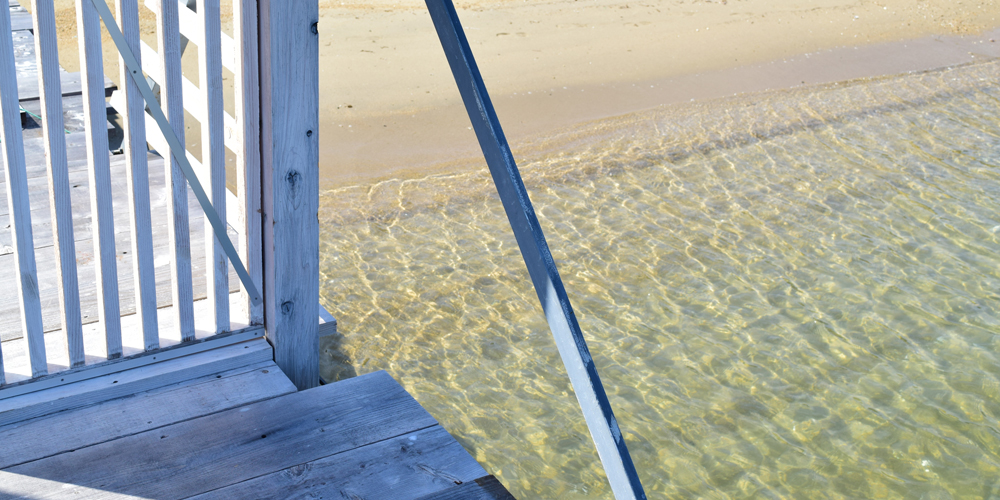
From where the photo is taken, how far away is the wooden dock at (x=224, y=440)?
206 centimetres

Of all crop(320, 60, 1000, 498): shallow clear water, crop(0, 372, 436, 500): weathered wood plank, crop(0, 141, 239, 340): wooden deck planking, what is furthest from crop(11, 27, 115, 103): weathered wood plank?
crop(0, 372, 436, 500): weathered wood plank

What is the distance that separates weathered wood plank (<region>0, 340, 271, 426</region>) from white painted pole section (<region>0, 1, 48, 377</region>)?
9 centimetres

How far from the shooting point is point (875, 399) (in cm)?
413

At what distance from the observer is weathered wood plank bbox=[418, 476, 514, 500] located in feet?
6.82

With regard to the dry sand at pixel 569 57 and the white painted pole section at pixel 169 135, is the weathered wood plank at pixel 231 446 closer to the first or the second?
the white painted pole section at pixel 169 135

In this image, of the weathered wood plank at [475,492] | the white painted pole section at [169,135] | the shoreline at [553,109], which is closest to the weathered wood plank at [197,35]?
the white painted pole section at [169,135]

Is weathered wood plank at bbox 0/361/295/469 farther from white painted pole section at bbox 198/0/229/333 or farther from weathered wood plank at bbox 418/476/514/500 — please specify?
weathered wood plank at bbox 418/476/514/500

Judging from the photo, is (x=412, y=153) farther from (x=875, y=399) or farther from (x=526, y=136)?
(x=875, y=399)

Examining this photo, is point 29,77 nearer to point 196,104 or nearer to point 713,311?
point 196,104

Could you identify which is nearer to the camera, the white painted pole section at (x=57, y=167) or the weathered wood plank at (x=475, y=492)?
the white painted pole section at (x=57, y=167)

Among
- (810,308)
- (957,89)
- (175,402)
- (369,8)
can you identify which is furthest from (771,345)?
(369,8)

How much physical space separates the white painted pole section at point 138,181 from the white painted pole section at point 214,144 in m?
0.17

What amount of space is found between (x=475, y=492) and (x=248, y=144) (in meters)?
1.21

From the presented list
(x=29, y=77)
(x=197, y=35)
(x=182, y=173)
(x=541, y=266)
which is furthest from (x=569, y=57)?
(x=541, y=266)
